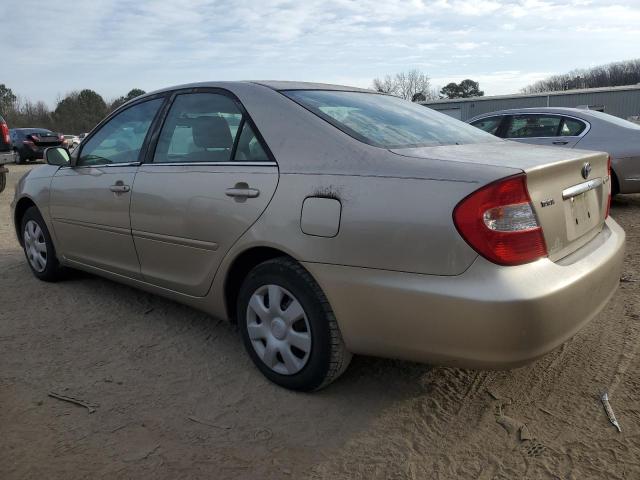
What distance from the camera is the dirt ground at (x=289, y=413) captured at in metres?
2.14

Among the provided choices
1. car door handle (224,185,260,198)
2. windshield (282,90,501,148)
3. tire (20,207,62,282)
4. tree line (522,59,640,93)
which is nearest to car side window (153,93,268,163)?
car door handle (224,185,260,198)

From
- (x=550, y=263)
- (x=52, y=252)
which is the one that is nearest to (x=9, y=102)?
(x=52, y=252)

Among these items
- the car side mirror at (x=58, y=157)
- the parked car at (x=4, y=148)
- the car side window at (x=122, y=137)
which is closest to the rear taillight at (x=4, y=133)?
the parked car at (x=4, y=148)

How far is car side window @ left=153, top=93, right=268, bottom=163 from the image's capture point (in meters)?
2.87

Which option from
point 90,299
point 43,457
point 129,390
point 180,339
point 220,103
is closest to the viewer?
point 43,457

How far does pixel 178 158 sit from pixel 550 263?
82.9 inches

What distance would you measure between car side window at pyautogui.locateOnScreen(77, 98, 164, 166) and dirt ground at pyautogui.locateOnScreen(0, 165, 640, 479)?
1173 mm

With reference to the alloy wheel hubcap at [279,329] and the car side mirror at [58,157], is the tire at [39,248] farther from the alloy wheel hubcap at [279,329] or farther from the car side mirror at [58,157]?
the alloy wheel hubcap at [279,329]

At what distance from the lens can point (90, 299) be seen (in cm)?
411

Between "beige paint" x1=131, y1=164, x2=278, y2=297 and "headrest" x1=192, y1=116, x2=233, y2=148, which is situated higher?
"headrest" x1=192, y1=116, x2=233, y2=148

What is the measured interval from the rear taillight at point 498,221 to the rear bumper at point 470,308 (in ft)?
0.17

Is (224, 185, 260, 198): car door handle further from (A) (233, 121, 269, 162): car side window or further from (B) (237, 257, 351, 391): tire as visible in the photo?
(B) (237, 257, 351, 391): tire

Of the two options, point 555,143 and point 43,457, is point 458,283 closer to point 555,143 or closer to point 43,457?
point 43,457

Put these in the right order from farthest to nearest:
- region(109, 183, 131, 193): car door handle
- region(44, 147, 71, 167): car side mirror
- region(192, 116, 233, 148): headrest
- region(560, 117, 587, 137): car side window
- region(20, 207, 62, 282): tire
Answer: region(560, 117, 587, 137): car side window, region(20, 207, 62, 282): tire, region(44, 147, 71, 167): car side mirror, region(109, 183, 131, 193): car door handle, region(192, 116, 233, 148): headrest
